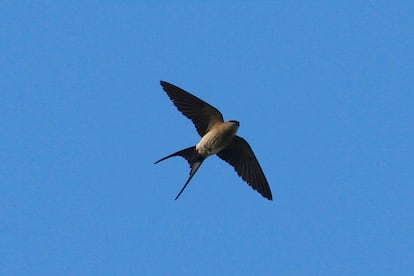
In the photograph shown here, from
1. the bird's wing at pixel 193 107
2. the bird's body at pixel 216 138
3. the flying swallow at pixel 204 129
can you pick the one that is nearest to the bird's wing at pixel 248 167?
the flying swallow at pixel 204 129

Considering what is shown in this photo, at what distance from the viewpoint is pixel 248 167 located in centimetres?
796

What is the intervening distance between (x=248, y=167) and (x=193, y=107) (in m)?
0.94

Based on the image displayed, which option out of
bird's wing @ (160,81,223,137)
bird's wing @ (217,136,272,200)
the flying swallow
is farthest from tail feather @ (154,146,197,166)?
bird's wing @ (217,136,272,200)

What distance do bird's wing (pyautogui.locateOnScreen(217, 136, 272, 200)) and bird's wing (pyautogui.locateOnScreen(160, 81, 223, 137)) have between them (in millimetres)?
437

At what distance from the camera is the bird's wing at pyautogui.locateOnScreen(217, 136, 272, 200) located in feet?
26.0

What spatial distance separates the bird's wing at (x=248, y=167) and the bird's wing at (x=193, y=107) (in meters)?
0.44

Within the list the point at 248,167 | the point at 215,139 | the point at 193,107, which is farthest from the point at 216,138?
the point at 248,167

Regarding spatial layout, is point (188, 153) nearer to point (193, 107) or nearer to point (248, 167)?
point (193, 107)

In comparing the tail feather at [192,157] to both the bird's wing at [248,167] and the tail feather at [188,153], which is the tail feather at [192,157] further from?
the bird's wing at [248,167]

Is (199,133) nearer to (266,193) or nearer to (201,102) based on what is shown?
(201,102)

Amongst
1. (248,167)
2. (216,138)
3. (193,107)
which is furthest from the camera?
(248,167)

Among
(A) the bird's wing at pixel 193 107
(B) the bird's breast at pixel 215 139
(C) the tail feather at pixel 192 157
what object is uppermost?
(A) the bird's wing at pixel 193 107

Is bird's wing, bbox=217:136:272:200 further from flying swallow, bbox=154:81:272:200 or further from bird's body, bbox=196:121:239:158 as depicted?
bird's body, bbox=196:121:239:158

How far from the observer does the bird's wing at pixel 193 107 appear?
7.59 m
